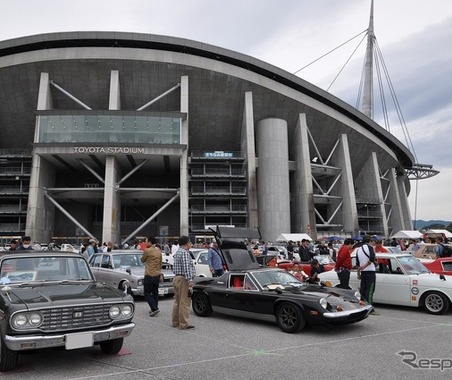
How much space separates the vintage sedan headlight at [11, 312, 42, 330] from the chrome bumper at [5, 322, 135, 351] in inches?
4.8

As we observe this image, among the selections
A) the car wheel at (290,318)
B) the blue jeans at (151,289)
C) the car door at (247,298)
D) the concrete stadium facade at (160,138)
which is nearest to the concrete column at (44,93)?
the concrete stadium facade at (160,138)

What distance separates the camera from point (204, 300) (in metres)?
9.33

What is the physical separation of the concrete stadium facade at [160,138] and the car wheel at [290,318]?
105ft

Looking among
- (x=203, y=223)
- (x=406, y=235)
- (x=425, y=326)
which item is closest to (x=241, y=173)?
(x=203, y=223)

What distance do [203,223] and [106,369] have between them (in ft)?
136

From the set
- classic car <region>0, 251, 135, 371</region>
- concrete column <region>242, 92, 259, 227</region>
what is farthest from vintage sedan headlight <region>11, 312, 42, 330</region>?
concrete column <region>242, 92, 259, 227</region>

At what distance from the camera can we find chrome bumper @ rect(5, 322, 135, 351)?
474 cm

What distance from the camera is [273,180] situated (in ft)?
148

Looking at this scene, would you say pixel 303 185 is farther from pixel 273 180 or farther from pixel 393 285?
pixel 393 285

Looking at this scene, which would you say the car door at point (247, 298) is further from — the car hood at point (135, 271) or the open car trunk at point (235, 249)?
the car hood at point (135, 271)

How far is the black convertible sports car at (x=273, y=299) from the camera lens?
7352 millimetres

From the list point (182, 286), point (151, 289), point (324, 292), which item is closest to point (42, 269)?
point (182, 286)

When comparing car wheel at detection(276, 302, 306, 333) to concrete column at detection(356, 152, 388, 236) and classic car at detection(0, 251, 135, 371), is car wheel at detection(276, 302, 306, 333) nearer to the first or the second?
classic car at detection(0, 251, 135, 371)

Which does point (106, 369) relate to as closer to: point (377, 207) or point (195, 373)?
point (195, 373)
